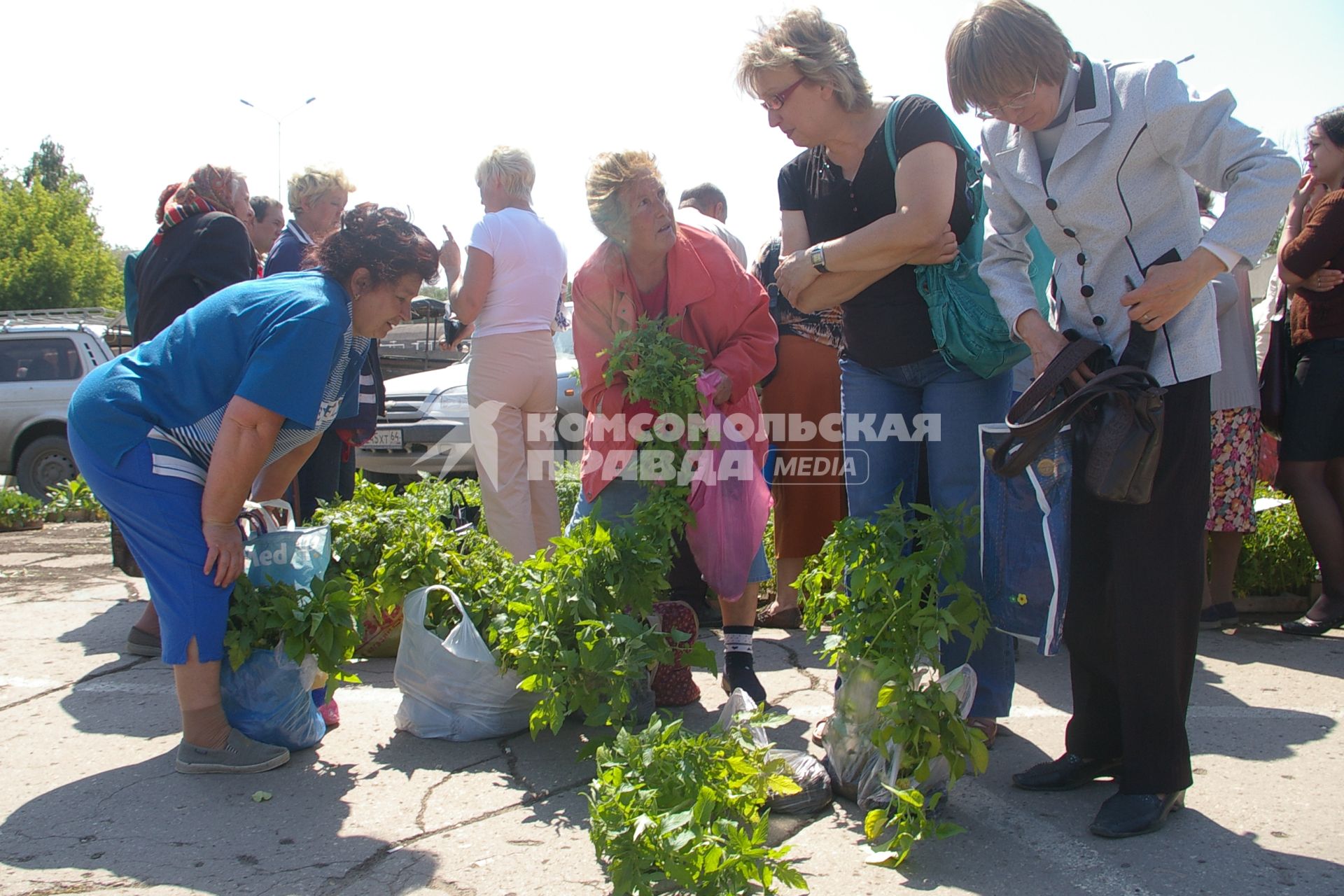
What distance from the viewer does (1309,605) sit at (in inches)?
194

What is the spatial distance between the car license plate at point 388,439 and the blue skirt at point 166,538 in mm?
5484

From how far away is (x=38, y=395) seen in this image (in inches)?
462

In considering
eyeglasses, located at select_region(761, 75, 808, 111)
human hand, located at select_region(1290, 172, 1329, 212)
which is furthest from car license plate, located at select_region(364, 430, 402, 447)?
human hand, located at select_region(1290, 172, 1329, 212)

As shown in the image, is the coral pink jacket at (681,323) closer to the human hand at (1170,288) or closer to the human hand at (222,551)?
the human hand at (222,551)

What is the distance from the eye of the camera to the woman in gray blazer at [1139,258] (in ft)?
7.61

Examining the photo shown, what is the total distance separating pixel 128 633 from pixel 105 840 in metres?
2.34

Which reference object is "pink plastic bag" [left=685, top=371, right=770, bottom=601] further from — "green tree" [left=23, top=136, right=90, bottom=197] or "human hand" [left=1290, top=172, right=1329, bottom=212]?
"green tree" [left=23, top=136, right=90, bottom=197]

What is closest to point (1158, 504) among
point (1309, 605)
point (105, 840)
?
point (105, 840)

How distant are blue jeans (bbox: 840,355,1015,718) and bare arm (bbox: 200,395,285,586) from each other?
1.74m

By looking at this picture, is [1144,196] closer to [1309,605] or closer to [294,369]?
[294,369]

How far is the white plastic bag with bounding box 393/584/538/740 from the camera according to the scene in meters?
3.18

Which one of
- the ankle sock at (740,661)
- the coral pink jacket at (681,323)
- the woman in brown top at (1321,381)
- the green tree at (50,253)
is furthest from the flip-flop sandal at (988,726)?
the green tree at (50,253)

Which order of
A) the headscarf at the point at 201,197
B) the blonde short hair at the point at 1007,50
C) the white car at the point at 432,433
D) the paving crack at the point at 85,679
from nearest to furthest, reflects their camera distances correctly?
the blonde short hair at the point at 1007,50, the paving crack at the point at 85,679, the headscarf at the point at 201,197, the white car at the point at 432,433

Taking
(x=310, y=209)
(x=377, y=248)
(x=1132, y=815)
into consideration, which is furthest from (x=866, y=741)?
(x=310, y=209)
